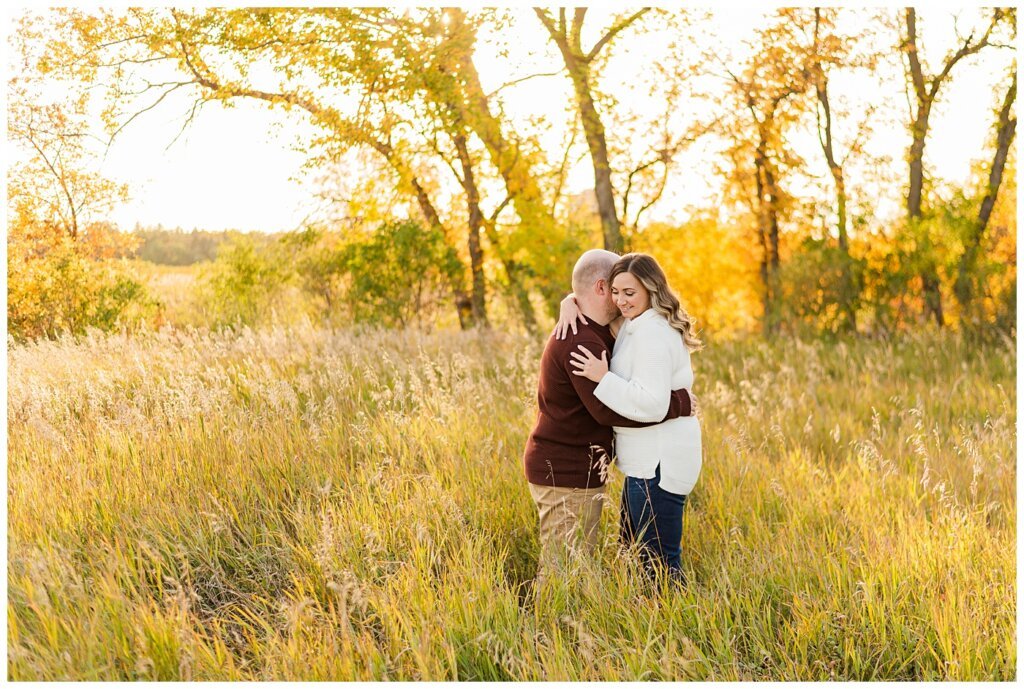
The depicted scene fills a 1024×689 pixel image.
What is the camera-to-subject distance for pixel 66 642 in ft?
9.89

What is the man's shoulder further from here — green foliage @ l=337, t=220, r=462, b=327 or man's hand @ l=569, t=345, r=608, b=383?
green foliage @ l=337, t=220, r=462, b=327

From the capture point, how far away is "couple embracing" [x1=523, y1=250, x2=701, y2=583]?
3229 millimetres

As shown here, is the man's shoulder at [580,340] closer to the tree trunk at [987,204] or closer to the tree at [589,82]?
the tree at [589,82]

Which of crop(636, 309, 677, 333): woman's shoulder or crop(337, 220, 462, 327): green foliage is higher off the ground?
crop(337, 220, 462, 327): green foliage

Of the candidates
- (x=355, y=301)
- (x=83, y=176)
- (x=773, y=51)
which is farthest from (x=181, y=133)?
(x=773, y=51)

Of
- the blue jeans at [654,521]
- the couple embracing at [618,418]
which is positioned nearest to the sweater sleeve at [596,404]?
the couple embracing at [618,418]

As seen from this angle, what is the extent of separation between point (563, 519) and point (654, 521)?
15.3 inches

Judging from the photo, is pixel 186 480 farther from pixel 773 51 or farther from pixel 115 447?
pixel 773 51

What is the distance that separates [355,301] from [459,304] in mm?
1702

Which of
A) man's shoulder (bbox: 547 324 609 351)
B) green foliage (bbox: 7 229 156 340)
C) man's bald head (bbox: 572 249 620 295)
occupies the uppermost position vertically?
green foliage (bbox: 7 229 156 340)

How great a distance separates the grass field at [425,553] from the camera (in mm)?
2971

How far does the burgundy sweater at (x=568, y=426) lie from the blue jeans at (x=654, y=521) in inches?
6.6

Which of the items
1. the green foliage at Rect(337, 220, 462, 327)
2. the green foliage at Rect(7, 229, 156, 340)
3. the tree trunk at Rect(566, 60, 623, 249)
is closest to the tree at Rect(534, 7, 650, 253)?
the tree trunk at Rect(566, 60, 623, 249)

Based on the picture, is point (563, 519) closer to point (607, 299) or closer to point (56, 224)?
point (607, 299)
